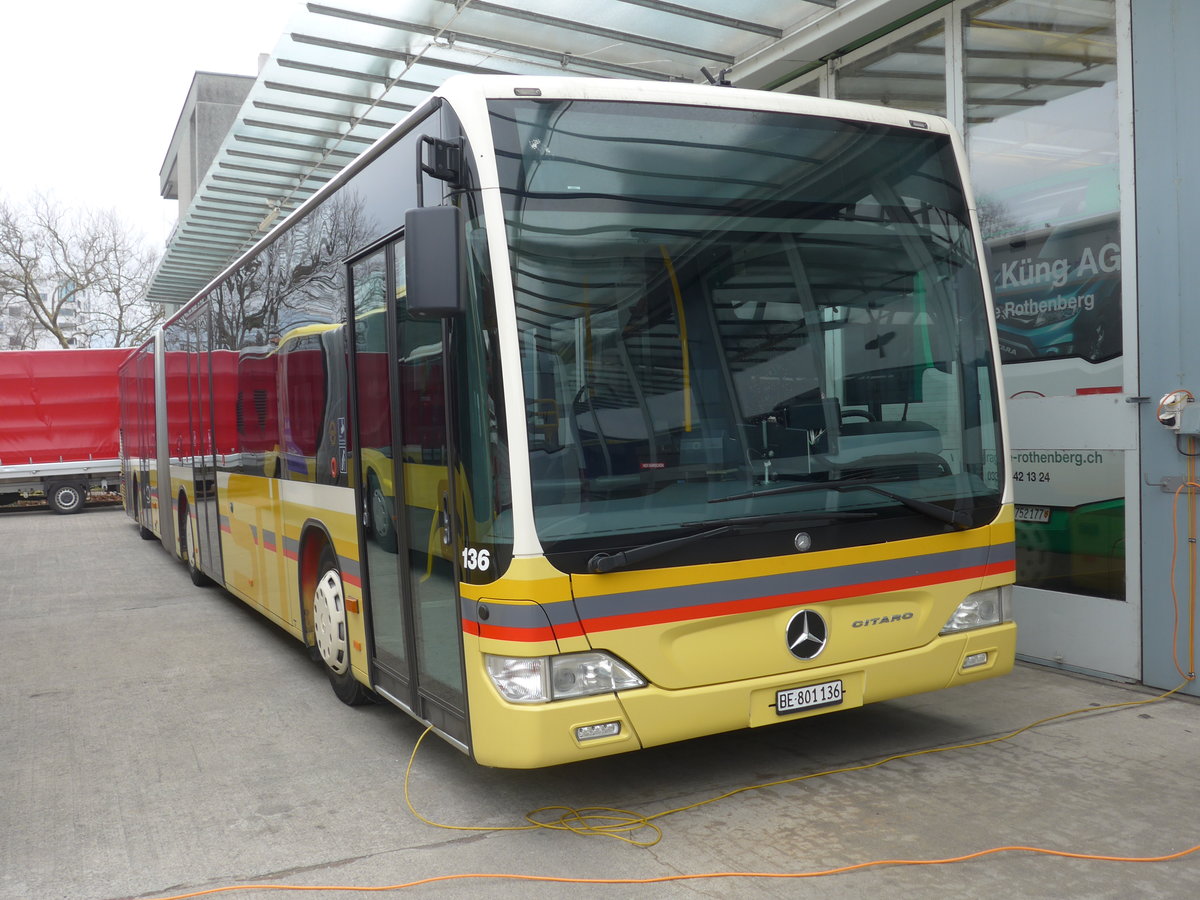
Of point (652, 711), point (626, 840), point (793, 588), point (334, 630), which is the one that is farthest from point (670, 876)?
point (334, 630)

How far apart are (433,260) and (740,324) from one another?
1258 mm

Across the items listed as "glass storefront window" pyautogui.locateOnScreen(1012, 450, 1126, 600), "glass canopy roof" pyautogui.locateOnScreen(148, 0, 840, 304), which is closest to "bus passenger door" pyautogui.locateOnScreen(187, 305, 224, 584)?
"glass canopy roof" pyautogui.locateOnScreen(148, 0, 840, 304)

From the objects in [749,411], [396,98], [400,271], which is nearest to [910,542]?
[749,411]

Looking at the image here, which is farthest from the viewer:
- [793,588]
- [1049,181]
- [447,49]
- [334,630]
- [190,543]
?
[190,543]

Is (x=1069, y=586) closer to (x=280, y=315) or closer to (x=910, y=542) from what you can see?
(x=910, y=542)

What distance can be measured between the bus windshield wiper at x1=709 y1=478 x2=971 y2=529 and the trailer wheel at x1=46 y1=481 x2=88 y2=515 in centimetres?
2225

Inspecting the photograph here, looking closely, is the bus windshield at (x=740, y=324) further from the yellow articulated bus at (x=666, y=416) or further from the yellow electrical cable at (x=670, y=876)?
the yellow electrical cable at (x=670, y=876)

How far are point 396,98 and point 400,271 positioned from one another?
6311mm

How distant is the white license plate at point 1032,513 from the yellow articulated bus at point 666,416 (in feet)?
6.87

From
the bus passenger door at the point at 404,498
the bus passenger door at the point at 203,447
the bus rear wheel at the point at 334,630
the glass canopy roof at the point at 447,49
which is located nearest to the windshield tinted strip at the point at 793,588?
the bus passenger door at the point at 404,498

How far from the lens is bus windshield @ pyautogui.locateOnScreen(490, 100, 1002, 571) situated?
3.97m

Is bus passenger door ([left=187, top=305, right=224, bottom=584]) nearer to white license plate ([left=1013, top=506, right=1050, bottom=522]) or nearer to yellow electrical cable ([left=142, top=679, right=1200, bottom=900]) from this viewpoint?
yellow electrical cable ([left=142, top=679, right=1200, bottom=900])

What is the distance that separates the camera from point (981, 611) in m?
4.86

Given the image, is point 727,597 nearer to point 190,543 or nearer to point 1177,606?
point 1177,606
